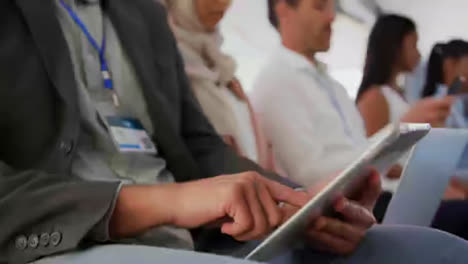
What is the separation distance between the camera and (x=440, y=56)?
5.88 ft

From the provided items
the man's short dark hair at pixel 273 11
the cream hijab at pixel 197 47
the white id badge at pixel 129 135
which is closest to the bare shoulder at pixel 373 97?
the man's short dark hair at pixel 273 11

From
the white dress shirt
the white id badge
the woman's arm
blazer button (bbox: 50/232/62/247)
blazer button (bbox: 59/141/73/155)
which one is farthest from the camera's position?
the woman's arm

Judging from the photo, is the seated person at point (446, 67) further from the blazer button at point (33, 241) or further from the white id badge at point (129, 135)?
the blazer button at point (33, 241)

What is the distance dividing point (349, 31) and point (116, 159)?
105 cm

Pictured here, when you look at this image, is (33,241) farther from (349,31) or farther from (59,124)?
(349,31)

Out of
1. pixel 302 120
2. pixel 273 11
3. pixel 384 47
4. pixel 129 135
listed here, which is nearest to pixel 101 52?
pixel 129 135

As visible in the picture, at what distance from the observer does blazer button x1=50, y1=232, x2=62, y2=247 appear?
20.7 inches

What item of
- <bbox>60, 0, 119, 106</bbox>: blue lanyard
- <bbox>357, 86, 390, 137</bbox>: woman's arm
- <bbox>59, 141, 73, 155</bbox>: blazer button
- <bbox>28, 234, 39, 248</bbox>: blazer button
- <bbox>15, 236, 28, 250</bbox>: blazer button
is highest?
<bbox>60, 0, 119, 106</bbox>: blue lanyard

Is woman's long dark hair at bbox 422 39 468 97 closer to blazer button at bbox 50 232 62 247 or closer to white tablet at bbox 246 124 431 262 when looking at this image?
white tablet at bbox 246 124 431 262

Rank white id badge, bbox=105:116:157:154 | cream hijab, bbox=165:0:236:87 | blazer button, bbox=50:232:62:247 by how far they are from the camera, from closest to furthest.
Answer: blazer button, bbox=50:232:62:247 < white id badge, bbox=105:116:157:154 < cream hijab, bbox=165:0:236:87

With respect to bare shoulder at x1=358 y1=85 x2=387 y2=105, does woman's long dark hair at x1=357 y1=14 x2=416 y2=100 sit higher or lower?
higher

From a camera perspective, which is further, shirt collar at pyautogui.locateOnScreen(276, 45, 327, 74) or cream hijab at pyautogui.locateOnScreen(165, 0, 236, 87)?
shirt collar at pyautogui.locateOnScreen(276, 45, 327, 74)

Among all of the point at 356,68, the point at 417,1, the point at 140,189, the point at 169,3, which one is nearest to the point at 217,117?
the point at 169,3

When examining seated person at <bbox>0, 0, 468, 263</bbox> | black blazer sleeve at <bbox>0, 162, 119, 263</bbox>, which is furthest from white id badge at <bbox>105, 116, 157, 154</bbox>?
black blazer sleeve at <bbox>0, 162, 119, 263</bbox>
